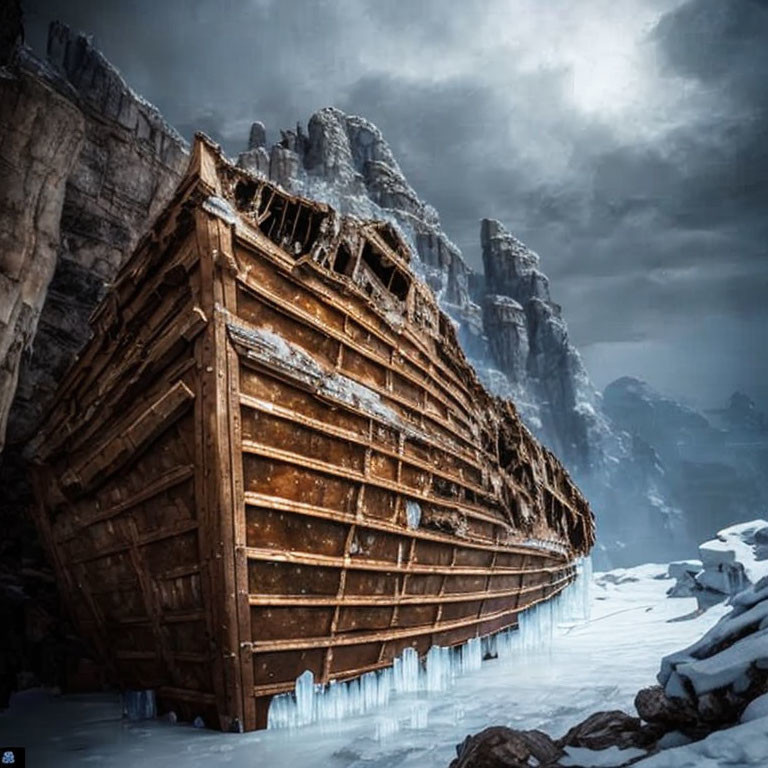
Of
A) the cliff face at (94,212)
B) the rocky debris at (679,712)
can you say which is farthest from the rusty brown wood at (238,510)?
the cliff face at (94,212)

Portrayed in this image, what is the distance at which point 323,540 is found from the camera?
539 cm

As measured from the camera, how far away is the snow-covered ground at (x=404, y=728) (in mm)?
3885

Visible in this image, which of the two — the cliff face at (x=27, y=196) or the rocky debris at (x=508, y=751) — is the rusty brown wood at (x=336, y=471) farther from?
the cliff face at (x=27, y=196)

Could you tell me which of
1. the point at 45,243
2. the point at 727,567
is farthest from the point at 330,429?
the point at 727,567

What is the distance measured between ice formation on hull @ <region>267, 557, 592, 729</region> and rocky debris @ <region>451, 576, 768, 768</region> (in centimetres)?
245

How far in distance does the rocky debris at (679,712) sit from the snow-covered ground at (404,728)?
1.11 feet

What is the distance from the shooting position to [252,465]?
4992 mm

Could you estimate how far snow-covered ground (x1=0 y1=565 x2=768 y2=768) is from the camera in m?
3.88

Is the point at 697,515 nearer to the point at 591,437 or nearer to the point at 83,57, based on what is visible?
the point at 591,437

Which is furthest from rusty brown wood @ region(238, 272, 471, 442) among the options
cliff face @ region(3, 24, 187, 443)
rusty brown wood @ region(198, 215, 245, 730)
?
cliff face @ region(3, 24, 187, 443)

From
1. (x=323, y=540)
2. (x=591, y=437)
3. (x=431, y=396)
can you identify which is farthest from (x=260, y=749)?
(x=591, y=437)

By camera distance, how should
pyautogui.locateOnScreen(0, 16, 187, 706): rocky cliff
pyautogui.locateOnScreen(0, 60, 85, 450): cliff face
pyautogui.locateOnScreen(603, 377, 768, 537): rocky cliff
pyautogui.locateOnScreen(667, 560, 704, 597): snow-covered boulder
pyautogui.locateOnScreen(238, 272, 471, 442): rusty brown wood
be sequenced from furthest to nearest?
pyautogui.locateOnScreen(603, 377, 768, 537): rocky cliff, pyautogui.locateOnScreen(667, 560, 704, 597): snow-covered boulder, pyautogui.locateOnScreen(0, 16, 187, 706): rocky cliff, pyautogui.locateOnScreen(0, 60, 85, 450): cliff face, pyautogui.locateOnScreen(238, 272, 471, 442): rusty brown wood

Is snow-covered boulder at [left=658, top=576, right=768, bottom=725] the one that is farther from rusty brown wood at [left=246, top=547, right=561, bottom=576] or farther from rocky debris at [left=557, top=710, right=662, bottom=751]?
rusty brown wood at [left=246, top=547, right=561, bottom=576]

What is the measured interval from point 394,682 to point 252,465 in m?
3.31
